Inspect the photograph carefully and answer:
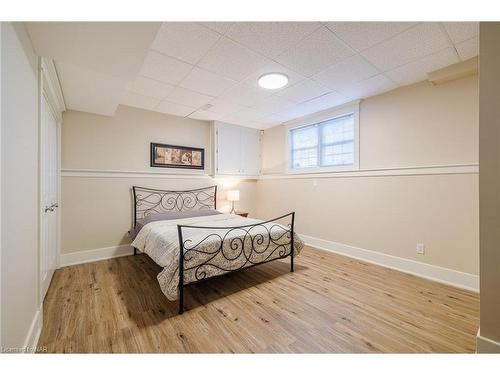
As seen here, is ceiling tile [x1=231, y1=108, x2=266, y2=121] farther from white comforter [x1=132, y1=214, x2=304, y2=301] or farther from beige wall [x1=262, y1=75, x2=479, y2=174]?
white comforter [x1=132, y1=214, x2=304, y2=301]

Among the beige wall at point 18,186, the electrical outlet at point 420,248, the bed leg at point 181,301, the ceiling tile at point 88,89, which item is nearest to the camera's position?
the beige wall at point 18,186

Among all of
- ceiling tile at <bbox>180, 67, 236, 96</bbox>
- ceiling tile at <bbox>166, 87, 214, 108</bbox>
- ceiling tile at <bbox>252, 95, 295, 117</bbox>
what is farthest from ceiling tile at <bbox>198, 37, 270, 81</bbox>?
ceiling tile at <bbox>252, 95, 295, 117</bbox>

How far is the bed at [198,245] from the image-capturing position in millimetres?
1897

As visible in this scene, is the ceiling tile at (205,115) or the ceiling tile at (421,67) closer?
the ceiling tile at (421,67)

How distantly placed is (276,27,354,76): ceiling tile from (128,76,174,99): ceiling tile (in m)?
1.55

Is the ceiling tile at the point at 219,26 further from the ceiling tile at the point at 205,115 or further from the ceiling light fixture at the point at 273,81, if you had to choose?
the ceiling tile at the point at 205,115

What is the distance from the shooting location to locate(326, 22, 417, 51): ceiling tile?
1.72 meters

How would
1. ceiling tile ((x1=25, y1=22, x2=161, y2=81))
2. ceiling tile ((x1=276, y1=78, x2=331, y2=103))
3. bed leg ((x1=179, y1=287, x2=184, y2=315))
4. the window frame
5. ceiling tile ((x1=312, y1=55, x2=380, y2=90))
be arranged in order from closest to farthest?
ceiling tile ((x1=25, y1=22, x2=161, y2=81))
bed leg ((x1=179, y1=287, x2=184, y2=315))
ceiling tile ((x1=312, y1=55, x2=380, y2=90))
ceiling tile ((x1=276, y1=78, x2=331, y2=103))
the window frame

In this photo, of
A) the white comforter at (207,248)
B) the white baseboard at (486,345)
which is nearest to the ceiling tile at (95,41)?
the white comforter at (207,248)

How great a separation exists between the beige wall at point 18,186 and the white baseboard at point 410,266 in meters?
3.59

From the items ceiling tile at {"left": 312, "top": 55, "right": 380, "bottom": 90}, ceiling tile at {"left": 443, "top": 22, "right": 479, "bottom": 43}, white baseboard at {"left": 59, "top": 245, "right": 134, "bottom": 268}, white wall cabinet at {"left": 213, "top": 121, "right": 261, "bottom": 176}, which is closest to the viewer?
ceiling tile at {"left": 443, "top": 22, "right": 479, "bottom": 43}

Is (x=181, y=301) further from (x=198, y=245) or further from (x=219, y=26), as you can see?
(x=219, y=26)
